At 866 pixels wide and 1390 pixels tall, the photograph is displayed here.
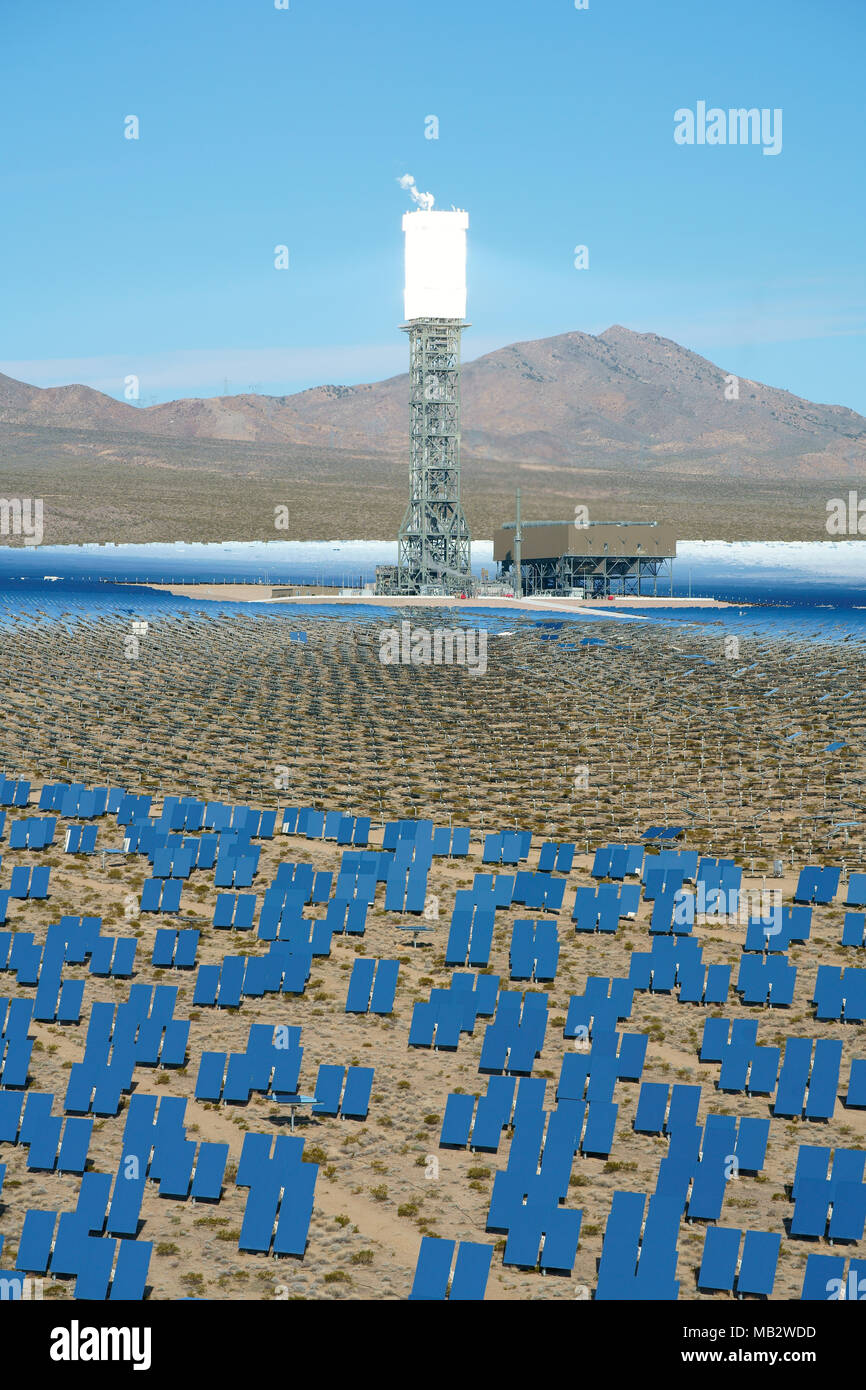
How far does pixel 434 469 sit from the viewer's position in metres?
111

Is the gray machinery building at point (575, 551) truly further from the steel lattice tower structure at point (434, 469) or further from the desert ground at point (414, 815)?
the desert ground at point (414, 815)

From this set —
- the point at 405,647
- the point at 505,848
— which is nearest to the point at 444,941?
the point at 505,848

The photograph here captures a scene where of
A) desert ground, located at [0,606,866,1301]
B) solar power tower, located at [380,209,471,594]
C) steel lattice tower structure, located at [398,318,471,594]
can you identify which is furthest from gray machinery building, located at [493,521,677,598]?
desert ground, located at [0,606,866,1301]

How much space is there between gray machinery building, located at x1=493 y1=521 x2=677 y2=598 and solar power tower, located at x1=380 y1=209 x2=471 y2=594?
6043 millimetres

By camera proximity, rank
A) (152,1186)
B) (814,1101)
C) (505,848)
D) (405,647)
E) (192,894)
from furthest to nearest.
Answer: (405,647) → (505,848) → (192,894) → (814,1101) → (152,1186)

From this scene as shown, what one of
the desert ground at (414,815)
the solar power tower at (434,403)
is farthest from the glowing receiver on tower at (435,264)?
the desert ground at (414,815)

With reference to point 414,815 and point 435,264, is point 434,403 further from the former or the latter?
point 414,815

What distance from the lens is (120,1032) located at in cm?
2198

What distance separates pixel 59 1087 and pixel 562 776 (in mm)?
24888

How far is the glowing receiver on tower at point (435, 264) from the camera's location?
337 ft

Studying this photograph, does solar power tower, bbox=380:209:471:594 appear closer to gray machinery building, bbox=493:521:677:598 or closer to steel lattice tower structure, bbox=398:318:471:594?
steel lattice tower structure, bbox=398:318:471:594

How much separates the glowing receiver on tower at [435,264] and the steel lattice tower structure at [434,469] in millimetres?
1088

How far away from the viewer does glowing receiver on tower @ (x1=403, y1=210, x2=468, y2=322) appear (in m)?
103
